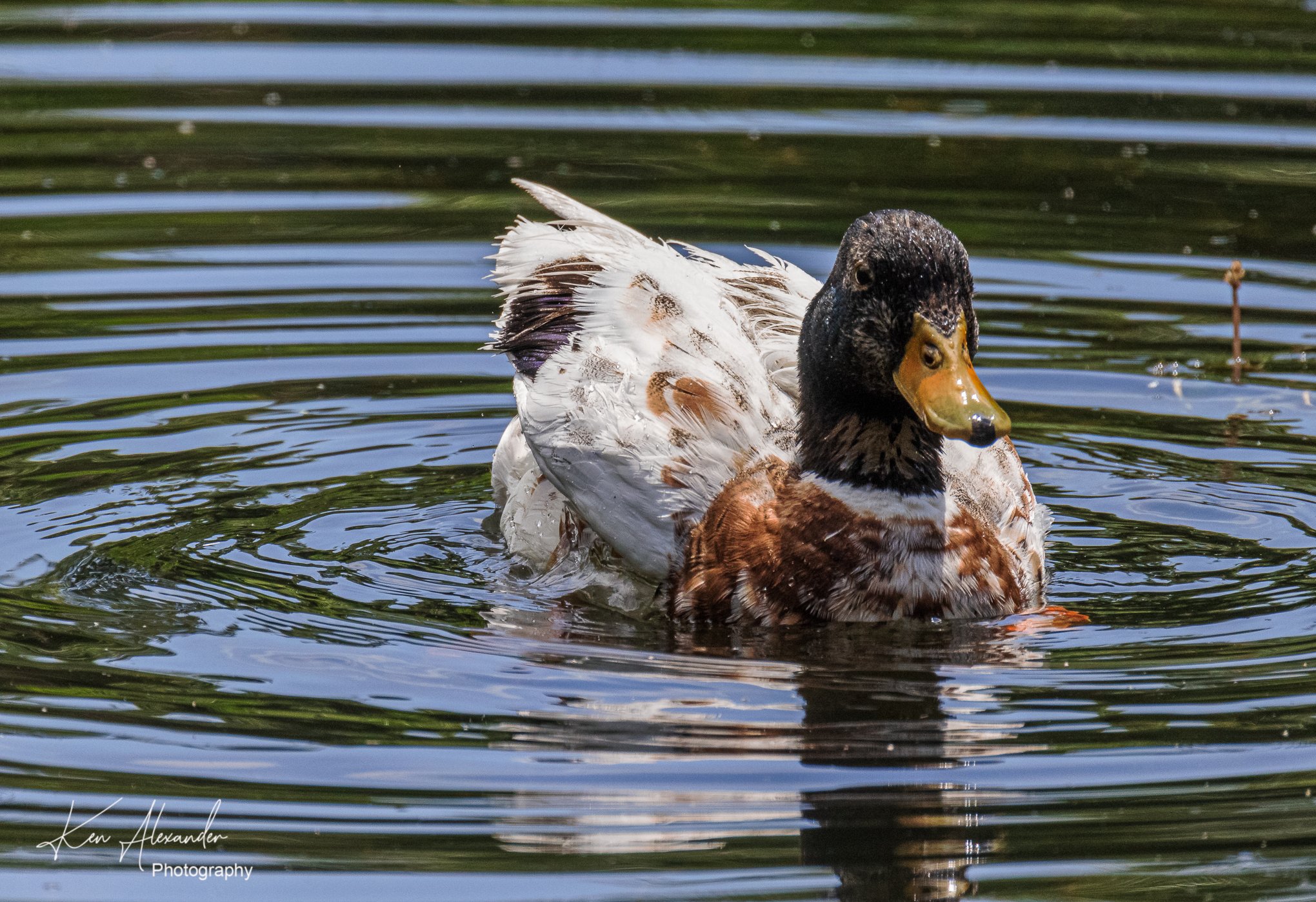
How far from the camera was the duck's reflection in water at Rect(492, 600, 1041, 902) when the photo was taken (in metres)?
5.02

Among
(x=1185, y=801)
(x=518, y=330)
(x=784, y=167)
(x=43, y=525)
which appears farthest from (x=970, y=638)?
(x=784, y=167)

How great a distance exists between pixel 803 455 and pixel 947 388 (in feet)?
2.82

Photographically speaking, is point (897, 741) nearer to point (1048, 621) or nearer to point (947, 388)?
point (947, 388)

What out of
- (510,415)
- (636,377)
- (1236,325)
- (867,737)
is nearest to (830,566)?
(636,377)

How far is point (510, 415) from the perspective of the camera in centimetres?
937

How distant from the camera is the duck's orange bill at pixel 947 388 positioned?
241 inches

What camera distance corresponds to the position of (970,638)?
664cm

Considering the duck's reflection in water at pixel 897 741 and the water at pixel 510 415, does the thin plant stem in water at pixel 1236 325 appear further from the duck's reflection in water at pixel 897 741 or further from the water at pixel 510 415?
the duck's reflection in water at pixel 897 741

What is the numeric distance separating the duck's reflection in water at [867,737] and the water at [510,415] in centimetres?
2

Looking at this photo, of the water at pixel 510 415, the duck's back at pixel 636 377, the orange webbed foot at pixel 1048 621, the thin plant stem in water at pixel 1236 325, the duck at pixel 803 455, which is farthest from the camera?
the thin plant stem in water at pixel 1236 325

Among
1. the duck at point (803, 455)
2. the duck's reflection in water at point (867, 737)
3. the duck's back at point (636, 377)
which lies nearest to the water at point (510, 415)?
the duck's reflection in water at point (867, 737)

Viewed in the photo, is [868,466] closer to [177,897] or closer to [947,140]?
[177,897]

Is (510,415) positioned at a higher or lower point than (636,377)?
lower

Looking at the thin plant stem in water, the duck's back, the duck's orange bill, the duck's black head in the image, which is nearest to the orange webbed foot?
the duck's black head
